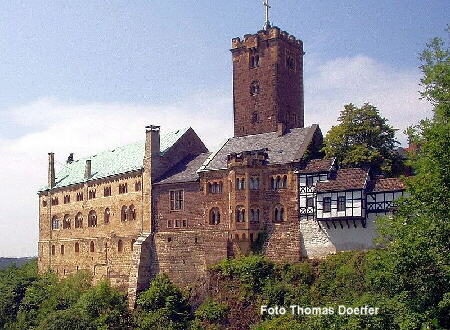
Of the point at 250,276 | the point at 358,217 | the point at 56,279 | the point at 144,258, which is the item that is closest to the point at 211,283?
the point at 250,276

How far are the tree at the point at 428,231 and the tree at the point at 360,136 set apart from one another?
20255 millimetres

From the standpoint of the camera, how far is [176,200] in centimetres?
6178

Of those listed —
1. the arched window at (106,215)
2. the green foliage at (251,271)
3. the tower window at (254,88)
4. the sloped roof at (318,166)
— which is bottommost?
the green foliage at (251,271)

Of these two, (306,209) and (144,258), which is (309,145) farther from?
(144,258)

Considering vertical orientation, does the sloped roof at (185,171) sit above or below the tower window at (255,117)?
below

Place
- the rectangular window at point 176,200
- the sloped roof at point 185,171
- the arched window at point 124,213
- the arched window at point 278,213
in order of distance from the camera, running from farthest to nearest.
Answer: the arched window at point 124,213 < the sloped roof at point 185,171 < the rectangular window at point 176,200 < the arched window at point 278,213

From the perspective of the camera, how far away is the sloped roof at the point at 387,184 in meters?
50.6

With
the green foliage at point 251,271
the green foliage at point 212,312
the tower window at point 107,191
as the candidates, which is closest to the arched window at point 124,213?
the tower window at point 107,191

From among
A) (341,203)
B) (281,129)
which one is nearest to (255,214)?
(341,203)

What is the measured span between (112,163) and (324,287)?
29.4m

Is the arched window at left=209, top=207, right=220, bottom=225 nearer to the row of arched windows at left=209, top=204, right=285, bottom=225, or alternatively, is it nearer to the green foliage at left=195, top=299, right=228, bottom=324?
the row of arched windows at left=209, top=204, right=285, bottom=225

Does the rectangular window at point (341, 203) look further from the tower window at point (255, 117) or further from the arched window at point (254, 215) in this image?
the tower window at point (255, 117)

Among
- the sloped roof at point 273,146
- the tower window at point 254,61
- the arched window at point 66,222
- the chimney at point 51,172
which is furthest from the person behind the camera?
the chimney at point 51,172

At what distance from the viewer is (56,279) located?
74.2 metres
